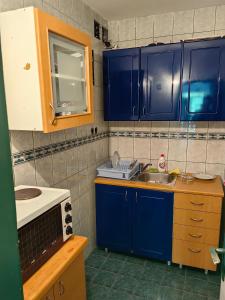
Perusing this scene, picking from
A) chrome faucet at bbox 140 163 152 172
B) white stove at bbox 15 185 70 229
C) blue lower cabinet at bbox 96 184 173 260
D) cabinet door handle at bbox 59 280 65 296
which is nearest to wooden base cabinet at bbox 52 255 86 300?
cabinet door handle at bbox 59 280 65 296

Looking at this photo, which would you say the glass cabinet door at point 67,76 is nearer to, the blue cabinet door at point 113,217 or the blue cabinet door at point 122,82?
the blue cabinet door at point 122,82

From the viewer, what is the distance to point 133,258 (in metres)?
2.57

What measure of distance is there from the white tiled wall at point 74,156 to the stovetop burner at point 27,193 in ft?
0.46

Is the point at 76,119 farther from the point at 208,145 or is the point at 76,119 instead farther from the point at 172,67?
the point at 208,145

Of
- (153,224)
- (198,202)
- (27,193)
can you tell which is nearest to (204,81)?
(198,202)

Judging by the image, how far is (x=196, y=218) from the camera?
2.24 metres

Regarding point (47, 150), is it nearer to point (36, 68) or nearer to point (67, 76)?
point (67, 76)

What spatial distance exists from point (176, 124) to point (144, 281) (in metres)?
1.59

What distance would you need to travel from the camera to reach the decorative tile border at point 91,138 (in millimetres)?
1612

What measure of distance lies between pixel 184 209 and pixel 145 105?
106cm

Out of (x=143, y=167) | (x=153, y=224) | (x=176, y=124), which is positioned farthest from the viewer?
(x=143, y=167)

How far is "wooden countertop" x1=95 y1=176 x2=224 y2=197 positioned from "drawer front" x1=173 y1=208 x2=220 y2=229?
199mm

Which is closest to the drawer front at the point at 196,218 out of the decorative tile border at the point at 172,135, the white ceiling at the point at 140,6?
the decorative tile border at the point at 172,135

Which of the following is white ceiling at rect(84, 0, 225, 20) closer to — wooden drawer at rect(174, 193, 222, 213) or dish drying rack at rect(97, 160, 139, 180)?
dish drying rack at rect(97, 160, 139, 180)
